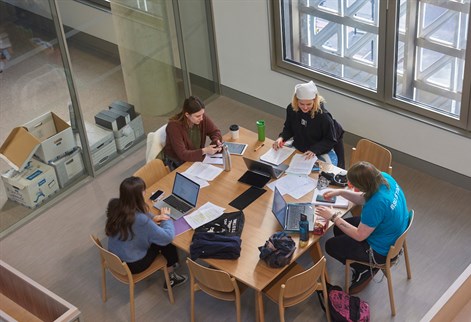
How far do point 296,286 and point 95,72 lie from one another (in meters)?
3.29

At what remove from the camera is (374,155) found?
6.37 meters

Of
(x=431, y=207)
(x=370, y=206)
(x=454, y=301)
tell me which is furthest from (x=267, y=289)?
(x=431, y=207)

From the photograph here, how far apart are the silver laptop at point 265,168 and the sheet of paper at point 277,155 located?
107 mm

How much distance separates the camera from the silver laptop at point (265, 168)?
6254 mm

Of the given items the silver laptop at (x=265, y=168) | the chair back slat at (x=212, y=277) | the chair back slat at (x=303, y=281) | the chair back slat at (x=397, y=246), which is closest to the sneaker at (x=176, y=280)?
the chair back slat at (x=212, y=277)

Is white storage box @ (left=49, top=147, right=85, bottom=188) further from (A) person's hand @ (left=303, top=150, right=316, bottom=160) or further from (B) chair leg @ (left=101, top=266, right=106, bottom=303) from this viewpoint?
(A) person's hand @ (left=303, top=150, right=316, bottom=160)

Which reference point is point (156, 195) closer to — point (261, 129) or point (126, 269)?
point (126, 269)

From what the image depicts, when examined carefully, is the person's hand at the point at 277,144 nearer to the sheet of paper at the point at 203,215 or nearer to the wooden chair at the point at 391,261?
the sheet of paper at the point at 203,215

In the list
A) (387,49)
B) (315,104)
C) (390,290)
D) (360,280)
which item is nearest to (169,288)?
(360,280)

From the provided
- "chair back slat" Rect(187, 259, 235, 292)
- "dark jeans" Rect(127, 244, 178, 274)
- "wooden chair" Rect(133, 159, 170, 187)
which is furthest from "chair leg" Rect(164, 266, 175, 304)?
"wooden chair" Rect(133, 159, 170, 187)

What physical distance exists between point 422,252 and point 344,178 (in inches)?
39.5

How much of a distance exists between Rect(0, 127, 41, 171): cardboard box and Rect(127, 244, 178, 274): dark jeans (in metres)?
1.89

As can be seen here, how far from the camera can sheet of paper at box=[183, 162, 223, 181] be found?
Result: 641 centimetres

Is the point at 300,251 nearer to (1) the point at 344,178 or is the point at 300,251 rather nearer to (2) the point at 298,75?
(1) the point at 344,178
